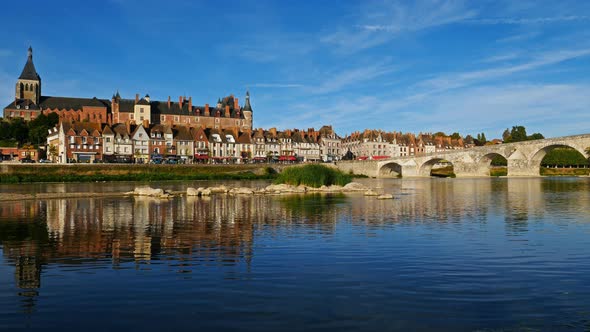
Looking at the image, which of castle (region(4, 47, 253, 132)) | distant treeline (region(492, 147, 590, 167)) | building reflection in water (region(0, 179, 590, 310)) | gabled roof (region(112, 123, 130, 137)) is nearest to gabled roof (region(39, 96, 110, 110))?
castle (region(4, 47, 253, 132))

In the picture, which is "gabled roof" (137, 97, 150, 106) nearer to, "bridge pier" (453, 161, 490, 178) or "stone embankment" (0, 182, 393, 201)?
"bridge pier" (453, 161, 490, 178)

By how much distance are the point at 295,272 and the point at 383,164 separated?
3141 inches

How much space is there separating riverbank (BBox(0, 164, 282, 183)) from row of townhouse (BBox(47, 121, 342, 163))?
46.0 ft

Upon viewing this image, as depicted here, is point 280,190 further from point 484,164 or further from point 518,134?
point 518,134

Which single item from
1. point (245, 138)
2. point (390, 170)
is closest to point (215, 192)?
point (390, 170)

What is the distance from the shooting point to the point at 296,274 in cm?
1052

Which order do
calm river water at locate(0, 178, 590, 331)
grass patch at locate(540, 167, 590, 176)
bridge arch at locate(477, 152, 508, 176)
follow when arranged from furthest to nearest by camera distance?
grass patch at locate(540, 167, 590, 176) < bridge arch at locate(477, 152, 508, 176) < calm river water at locate(0, 178, 590, 331)

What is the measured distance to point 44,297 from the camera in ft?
28.9

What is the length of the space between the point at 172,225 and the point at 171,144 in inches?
3022

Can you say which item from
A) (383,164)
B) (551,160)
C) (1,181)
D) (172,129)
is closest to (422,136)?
(551,160)

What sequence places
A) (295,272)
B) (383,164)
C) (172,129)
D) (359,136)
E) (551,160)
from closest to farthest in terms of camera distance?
(295,272) < (383,164) < (172,129) < (551,160) < (359,136)

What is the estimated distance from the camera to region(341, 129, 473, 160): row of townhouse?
130625 millimetres

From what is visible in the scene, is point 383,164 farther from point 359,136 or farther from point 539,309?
point 539,309

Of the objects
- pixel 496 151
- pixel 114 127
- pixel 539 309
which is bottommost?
pixel 539 309
